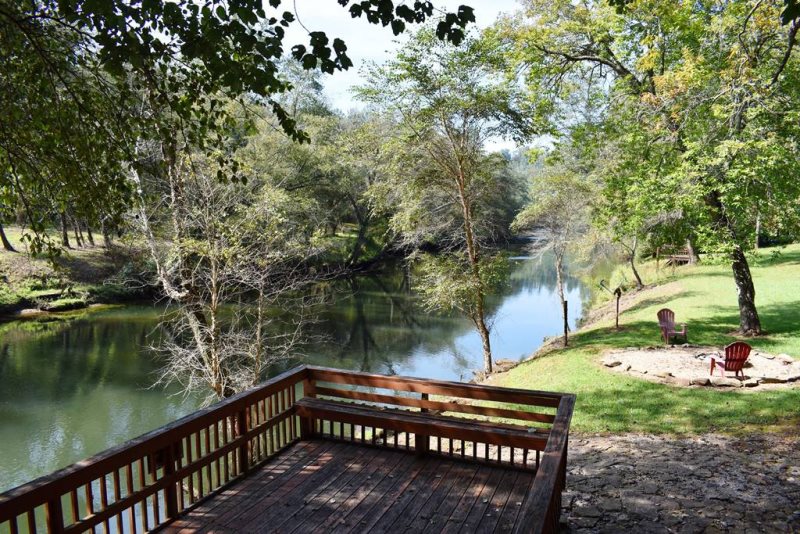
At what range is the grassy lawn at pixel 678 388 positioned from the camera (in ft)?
28.2

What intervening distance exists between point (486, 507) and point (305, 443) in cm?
225

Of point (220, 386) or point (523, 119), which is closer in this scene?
point (220, 386)

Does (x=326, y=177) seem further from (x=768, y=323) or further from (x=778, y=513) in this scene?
(x=778, y=513)

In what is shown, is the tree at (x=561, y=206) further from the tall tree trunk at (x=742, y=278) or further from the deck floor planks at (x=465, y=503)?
the deck floor planks at (x=465, y=503)

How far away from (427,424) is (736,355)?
7514 mm

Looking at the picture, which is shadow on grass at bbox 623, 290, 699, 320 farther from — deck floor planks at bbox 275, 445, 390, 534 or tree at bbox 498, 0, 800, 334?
deck floor planks at bbox 275, 445, 390, 534

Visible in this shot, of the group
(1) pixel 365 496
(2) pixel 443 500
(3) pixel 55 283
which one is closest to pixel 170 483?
(1) pixel 365 496

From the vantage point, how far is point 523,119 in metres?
14.4

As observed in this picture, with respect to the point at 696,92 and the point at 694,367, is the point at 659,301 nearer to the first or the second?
the point at 694,367

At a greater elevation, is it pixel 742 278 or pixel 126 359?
pixel 742 278

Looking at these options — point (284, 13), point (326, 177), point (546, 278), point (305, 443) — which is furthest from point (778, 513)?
point (546, 278)

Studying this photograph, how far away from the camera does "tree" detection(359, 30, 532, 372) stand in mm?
13391

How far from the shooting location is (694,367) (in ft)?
36.0

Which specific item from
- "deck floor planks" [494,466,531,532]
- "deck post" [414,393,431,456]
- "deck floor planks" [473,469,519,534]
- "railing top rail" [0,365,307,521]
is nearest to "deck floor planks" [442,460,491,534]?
"deck floor planks" [473,469,519,534]
